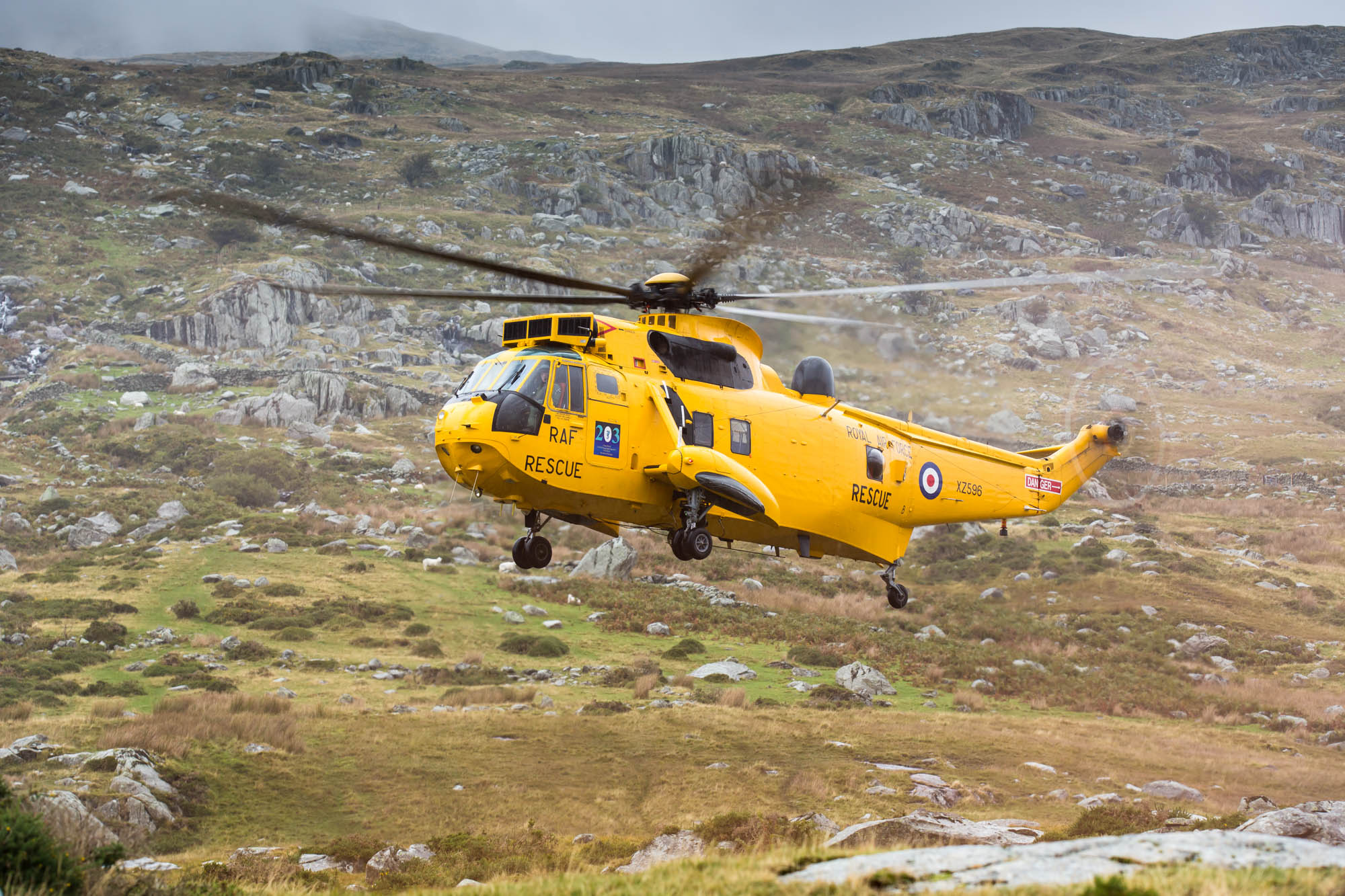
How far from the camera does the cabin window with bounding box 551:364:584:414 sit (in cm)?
1591

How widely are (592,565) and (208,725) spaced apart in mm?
19792

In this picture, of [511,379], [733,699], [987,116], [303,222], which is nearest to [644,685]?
[733,699]

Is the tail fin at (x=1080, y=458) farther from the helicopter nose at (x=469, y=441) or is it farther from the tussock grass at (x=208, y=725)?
the tussock grass at (x=208, y=725)

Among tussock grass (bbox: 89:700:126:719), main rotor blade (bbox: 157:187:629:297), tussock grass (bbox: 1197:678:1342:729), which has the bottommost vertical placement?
tussock grass (bbox: 1197:678:1342:729)

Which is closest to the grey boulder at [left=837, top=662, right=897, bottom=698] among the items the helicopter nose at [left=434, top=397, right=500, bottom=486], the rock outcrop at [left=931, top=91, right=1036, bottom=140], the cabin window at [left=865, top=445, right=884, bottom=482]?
the cabin window at [left=865, top=445, right=884, bottom=482]

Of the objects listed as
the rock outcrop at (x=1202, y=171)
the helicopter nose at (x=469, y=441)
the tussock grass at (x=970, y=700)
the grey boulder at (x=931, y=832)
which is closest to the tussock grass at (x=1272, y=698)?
the tussock grass at (x=970, y=700)

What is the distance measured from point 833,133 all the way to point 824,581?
106916 millimetres

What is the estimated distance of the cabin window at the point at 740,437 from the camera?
57.9ft

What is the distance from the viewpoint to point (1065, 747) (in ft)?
77.6

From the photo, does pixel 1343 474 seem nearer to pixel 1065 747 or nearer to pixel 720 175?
pixel 1065 747

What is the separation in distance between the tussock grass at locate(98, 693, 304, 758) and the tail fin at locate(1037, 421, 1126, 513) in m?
16.5

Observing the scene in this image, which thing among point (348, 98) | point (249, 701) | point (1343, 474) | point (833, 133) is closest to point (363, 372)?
point (249, 701)

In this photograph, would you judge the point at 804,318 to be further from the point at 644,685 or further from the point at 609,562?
the point at 609,562

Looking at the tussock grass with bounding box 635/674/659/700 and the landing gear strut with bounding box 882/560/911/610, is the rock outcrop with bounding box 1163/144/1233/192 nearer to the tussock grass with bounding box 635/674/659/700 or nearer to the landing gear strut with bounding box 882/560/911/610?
the tussock grass with bounding box 635/674/659/700
